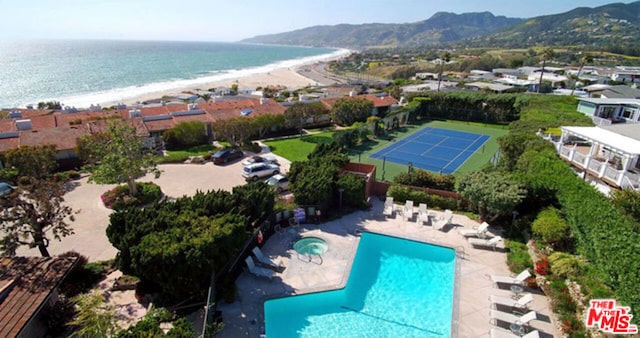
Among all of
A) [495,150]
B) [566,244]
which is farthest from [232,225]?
[495,150]

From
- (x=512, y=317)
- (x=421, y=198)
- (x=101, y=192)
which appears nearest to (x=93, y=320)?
(x=512, y=317)

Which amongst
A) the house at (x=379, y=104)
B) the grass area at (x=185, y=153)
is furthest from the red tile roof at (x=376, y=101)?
the grass area at (x=185, y=153)

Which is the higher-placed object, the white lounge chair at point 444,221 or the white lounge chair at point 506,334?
the white lounge chair at point 506,334

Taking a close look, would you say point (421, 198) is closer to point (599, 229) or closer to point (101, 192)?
point (599, 229)

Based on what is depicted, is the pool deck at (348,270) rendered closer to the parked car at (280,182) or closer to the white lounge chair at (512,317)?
the white lounge chair at (512,317)

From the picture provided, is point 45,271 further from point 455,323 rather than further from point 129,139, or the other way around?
point 455,323

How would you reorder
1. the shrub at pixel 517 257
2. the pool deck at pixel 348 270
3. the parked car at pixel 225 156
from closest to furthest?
the pool deck at pixel 348 270 < the shrub at pixel 517 257 < the parked car at pixel 225 156

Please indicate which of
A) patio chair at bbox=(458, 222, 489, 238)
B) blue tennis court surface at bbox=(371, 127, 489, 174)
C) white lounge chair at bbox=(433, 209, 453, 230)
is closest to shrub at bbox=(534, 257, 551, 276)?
patio chair at bbox=(458, 222, 489, 238)
